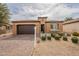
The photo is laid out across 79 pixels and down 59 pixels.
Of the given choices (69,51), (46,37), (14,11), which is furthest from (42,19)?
(69,51)

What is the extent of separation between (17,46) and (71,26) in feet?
6.61

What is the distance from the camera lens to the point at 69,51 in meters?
5.42

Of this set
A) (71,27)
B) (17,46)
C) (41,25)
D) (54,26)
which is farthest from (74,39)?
(17,46)

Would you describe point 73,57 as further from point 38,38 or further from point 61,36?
point 38,38

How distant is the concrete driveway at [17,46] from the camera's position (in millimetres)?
5407

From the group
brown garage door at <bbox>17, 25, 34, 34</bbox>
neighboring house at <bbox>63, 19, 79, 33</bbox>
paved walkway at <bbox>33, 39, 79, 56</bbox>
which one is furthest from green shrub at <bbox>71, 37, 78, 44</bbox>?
brown garage door at <bbox>17, 25, 34, 34</bbox>

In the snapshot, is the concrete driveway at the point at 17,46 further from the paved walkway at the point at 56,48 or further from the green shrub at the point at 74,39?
the green shrub at the point at 74,39

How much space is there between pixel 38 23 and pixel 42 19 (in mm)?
255

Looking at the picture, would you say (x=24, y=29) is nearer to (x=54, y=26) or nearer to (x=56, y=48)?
(x=54, y=26)

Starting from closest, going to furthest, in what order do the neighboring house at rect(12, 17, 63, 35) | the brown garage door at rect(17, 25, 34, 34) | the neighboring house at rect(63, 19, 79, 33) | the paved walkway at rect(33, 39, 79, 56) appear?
the paved walkway at rect(33, 39, 79, 56), the neighboring house at rect(63, 19, 79, 33), the neighboring house at rect(12, 17, 63, 35), the brown garage door at rect(17, 25, 34, 34)

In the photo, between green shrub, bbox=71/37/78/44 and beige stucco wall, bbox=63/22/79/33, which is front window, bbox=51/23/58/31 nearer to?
beige stucco wall, bbox=63/22/79/33

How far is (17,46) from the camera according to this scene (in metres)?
5.64

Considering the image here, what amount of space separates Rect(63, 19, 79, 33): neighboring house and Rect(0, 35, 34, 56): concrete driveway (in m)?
1.32

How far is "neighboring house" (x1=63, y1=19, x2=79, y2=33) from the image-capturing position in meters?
5.53
